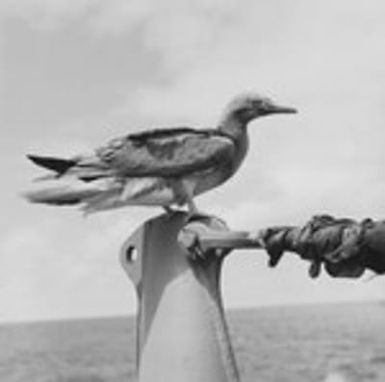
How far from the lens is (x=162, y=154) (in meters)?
3.65

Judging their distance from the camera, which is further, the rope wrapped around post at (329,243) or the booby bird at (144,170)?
the booby bird at (144,170)

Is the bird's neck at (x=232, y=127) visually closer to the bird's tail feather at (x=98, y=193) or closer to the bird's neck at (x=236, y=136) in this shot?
the bird's neck at (x=236, y=136)

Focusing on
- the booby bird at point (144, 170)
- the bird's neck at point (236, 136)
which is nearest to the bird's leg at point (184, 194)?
the booby bird at point (144, 170)

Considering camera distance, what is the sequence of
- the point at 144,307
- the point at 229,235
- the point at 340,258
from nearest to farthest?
the point at 340,258 < the point at 229,235 < the point at 144,307

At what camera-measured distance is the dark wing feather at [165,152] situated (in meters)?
3.64

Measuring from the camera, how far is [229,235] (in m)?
3.37

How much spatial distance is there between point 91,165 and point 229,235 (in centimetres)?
59

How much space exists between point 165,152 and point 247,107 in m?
0.35

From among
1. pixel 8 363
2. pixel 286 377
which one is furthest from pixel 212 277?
pixel 8 363

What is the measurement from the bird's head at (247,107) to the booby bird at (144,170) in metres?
0.09

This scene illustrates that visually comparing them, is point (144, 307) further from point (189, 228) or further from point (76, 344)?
point (76, 344)

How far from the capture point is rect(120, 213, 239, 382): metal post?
3410mm

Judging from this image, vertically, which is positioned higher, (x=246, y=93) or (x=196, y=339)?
(x=246, y=93)

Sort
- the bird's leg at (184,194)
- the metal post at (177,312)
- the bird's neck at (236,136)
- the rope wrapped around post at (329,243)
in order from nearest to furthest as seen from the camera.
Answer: the rope wrapped around post at (329,243) → the metal post at (177,312) → the bird's leg at (184,194) → the bird's neck at (236,136)
